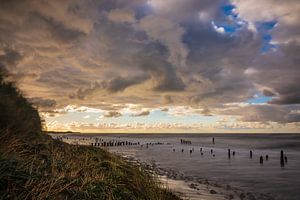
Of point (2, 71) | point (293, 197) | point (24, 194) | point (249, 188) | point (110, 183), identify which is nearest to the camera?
point (24, 194)

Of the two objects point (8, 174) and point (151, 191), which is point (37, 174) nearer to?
point (8, 174)

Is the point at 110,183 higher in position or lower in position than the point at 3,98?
lower

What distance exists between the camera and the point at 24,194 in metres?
4.68

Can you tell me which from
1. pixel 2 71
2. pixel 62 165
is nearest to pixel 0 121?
pixel 62 165

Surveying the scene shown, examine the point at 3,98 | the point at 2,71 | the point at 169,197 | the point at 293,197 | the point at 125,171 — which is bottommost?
the point at 293,197

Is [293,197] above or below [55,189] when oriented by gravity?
below

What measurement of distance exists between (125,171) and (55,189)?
4.13 meters

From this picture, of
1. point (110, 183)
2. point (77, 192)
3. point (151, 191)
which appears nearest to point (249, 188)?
point (151, 191)

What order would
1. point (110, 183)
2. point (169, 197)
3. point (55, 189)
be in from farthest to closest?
point (169, 197)
point (110, 183)
point (55, 189)

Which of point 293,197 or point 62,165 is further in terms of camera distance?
point 293,197

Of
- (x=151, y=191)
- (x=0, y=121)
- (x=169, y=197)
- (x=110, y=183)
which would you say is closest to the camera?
(x=110, y=183)

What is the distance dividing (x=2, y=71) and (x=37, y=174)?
1260 centimetres

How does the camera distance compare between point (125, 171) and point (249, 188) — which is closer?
point (125, 171)

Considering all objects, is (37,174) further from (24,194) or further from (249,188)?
(249,188)
